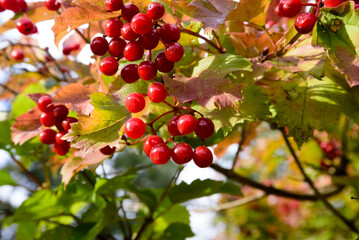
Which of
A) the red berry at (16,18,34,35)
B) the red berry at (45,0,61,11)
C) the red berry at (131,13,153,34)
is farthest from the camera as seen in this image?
the red berry at (16,18,34,35)

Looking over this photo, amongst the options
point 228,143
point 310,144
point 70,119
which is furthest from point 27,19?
point 310,144

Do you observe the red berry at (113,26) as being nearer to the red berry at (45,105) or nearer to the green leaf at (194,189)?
the red berry at (45,105)

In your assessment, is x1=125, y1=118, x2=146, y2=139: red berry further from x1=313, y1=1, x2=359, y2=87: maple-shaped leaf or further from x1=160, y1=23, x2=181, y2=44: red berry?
x1=313, y1=1, x2=359, y2=87: maple-shaped leaf

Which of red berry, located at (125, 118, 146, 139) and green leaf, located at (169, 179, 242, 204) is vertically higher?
red berry, located at (125, 118, 146, 139)

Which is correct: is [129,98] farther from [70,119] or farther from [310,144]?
[310,144]

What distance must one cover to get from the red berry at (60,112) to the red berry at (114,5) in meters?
0.31

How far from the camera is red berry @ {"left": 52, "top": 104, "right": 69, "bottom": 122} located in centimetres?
82

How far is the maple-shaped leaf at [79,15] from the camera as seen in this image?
2.08 ft

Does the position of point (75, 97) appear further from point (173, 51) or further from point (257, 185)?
point (257, 185)

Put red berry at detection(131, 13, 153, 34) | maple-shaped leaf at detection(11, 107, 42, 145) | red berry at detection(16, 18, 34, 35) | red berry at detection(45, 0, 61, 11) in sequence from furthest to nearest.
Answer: red berry at detection(16, 18, 34, 35)
red berry at detection(45, 0, 61, 11)
maple-shaped leaf at detection(11, 107, 42, 145)
red berry at detection(131, 13, 153, 34)

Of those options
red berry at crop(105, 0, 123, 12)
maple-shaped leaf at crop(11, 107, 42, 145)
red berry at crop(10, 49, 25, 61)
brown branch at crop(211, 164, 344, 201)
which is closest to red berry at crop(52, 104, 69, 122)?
maple-shaped leaf at crop(11, 107, 42, 145)

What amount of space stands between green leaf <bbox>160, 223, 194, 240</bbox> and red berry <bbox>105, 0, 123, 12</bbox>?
841mm

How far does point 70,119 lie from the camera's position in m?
0.80

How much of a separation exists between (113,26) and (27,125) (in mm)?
441
